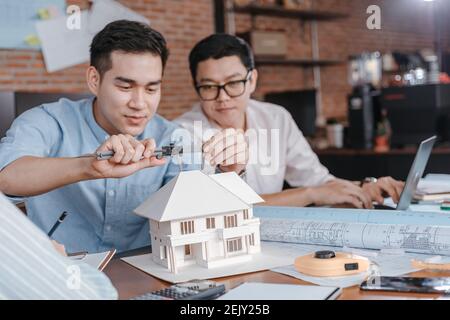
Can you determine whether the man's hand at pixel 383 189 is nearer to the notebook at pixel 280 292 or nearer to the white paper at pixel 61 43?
the notebook at pixel 280 292

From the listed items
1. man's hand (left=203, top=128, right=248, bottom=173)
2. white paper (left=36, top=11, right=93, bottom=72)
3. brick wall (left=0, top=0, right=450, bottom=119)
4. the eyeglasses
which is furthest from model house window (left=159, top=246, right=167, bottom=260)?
white paper (left=36, top=11, right=93, bottom=72)

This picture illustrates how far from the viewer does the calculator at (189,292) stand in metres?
0.89

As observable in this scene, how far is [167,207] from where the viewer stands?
3.50 feet

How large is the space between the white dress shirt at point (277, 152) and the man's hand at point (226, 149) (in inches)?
33.9

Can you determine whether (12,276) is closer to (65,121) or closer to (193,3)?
(65,121)

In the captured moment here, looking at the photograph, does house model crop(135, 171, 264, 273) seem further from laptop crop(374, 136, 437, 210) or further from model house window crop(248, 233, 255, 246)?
laptop crop(374, 136, 437, 210)

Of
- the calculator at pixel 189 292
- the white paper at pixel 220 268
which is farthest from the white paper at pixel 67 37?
the calculator at pixel 189 292

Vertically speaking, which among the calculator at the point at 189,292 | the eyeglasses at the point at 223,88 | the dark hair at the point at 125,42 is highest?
the dark hair at the point at 125,42

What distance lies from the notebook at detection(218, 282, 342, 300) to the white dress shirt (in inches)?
53.8

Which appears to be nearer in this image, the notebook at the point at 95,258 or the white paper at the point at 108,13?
the notebook at the point at 95,258

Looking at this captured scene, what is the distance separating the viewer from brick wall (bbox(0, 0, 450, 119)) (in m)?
4.10

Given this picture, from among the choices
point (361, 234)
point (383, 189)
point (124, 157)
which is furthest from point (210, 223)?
point (383, 189)

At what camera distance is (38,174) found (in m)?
1.32
